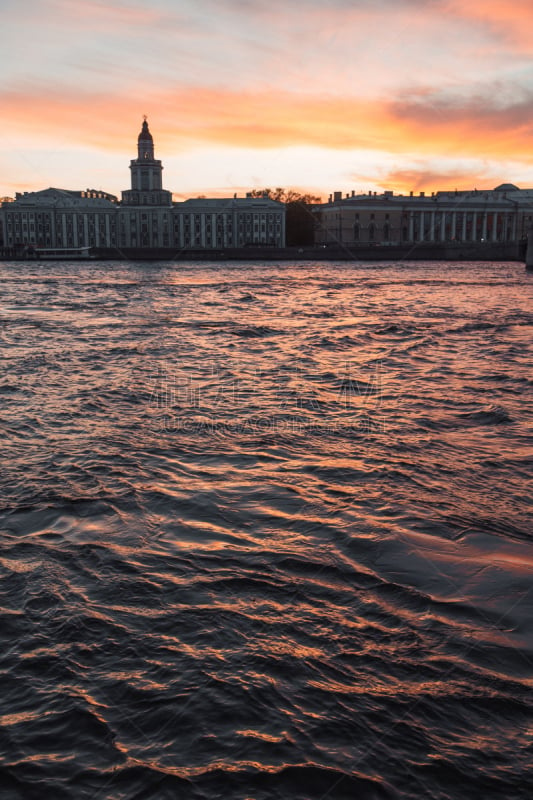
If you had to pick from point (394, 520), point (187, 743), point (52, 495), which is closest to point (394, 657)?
point (187, 743)

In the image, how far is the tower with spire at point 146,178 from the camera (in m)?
93.1

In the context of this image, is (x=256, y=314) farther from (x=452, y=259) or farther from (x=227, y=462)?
(x=452, y=259)

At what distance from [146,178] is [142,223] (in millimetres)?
7825

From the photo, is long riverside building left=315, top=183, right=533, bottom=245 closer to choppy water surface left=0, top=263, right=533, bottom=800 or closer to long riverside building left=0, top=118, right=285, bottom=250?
long riverside building left=0, top=118, right=285, bottom=250

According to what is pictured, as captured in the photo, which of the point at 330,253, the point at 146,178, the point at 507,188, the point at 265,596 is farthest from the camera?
the point at 507,188

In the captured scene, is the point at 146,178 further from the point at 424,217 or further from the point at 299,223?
the point at 424,217

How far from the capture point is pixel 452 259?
66.0m

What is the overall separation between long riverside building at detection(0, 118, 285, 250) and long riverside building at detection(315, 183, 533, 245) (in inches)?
324

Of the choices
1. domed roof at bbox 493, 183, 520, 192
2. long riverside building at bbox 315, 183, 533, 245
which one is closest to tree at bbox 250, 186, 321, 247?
long riverside building at bbox 315, 183, 533, 245

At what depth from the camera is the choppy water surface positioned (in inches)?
78.0

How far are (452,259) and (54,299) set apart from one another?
5192cm

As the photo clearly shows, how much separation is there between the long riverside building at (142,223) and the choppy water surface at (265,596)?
85075mm

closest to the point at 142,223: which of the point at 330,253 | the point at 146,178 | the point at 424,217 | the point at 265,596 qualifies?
the point at 146,178

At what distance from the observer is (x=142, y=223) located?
9106 centimetres
